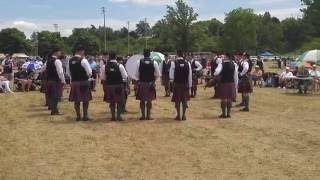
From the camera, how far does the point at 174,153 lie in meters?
9.66

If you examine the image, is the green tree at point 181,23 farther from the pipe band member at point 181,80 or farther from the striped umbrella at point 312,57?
the pipe band member at point 181,80

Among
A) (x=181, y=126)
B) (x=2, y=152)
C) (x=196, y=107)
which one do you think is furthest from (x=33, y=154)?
(x=196, y=107)

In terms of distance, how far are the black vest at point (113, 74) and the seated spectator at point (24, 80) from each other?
12.0 m

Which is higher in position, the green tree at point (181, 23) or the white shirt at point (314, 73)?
the green tree at point (181, 23)

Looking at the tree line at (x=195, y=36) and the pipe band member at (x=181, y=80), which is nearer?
the pipe band member at (x=181, y=80)

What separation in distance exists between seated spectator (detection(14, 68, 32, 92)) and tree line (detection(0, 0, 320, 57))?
35.5m

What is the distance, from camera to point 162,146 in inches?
407

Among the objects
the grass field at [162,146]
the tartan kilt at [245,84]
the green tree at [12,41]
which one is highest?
the green tree at [12,41]

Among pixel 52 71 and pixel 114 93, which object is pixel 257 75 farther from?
pixel 114 93

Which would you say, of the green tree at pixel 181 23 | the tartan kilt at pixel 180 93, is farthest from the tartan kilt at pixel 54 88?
the green tree at pixel 181 23

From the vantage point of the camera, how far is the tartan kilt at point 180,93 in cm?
1378

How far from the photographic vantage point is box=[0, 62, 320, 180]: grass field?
326 inches

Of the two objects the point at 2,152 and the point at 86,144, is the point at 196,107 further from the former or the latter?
the point at 2,152

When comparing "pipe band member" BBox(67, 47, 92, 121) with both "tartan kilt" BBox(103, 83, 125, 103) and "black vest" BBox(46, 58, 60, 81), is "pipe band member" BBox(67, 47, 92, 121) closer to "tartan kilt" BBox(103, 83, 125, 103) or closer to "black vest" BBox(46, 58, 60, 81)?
"tartan kilt" BBox(103, 83, 125, 103)
